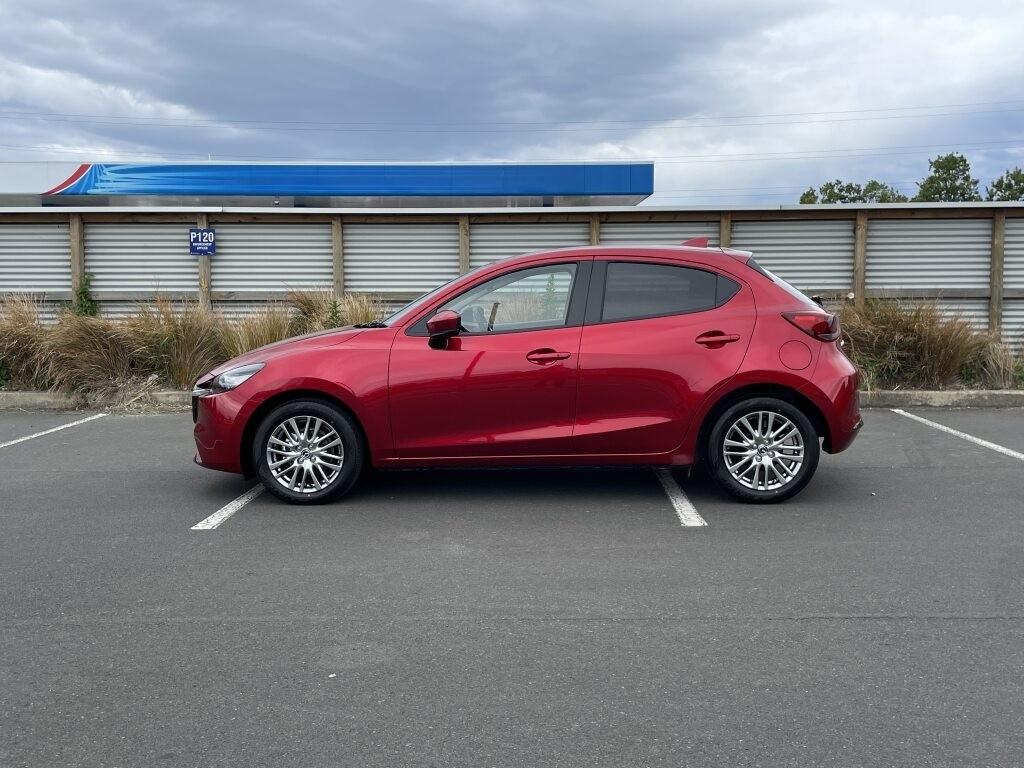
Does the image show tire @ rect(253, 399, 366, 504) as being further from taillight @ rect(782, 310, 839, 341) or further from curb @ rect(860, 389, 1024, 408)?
curb @ rect(860, 389, 1024, 408)

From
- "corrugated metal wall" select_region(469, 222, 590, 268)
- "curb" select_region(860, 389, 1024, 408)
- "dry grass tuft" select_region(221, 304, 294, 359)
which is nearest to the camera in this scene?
"curb" select_region(860, 389, 1024, 408)

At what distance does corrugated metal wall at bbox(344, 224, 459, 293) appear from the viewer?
525 inches

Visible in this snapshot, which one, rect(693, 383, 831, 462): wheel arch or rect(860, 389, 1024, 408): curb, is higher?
rect(693, 383, 831, 462): wheel arch

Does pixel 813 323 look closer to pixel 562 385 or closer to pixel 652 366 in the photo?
pixel 652 366

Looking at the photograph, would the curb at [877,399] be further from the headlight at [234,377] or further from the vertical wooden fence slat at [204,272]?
the headlight at [234,377]

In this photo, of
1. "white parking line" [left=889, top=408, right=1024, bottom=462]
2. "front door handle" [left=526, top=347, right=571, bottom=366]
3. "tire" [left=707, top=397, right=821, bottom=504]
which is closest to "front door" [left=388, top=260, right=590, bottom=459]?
"front door handle" [left=526, top=347, right=571, bottom=366]

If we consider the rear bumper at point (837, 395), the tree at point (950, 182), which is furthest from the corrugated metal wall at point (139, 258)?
the tree at point (950, 182)

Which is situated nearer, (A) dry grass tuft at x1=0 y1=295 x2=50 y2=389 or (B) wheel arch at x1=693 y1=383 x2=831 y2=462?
(B) wheel arch at x1=693 y1=383 x2=831 y2=462

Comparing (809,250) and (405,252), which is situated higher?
(405,252)

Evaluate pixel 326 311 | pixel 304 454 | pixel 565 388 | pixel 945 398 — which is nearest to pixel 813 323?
pixel 565 388

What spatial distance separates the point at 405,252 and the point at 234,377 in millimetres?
7395

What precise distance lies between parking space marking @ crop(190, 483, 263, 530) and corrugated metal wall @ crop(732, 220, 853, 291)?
8548 mm

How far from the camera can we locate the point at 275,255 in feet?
43.8

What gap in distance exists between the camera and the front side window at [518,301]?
6.20 metres
